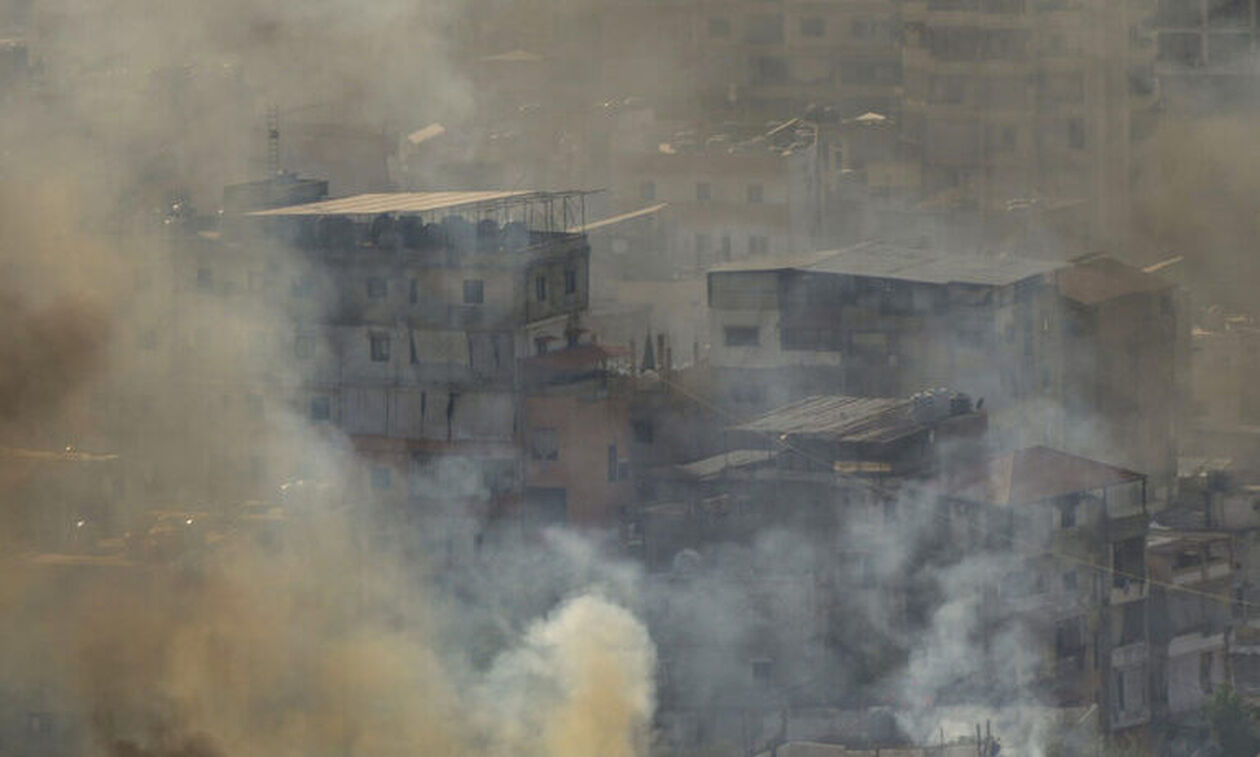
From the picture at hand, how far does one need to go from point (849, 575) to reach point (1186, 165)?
19706 mm

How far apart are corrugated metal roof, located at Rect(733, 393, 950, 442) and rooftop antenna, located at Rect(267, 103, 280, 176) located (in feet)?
30.4

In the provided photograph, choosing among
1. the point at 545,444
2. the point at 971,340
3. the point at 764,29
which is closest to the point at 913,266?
the point at 971,340

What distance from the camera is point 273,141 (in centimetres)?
4362

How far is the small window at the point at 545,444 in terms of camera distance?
109 ft

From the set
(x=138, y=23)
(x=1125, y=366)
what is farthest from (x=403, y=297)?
(x=138, y=23)

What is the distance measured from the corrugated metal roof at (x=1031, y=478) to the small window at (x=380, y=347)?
714cm

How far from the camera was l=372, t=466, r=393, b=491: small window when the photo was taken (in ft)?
110

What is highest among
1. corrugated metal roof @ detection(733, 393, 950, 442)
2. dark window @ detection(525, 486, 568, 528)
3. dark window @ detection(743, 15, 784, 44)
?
dark window @ detection(743, 15, 784, 44)

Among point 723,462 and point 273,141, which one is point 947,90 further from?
point 723,462

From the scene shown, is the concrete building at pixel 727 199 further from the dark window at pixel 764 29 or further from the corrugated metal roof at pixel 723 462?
the corrugated metal roof at pixel 723 462

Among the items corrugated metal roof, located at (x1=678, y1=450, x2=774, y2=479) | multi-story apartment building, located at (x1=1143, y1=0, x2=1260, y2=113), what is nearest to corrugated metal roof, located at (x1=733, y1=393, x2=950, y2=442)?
corrugated metal roof, located at (x1=678, y1=450, x2=774, y2=479)

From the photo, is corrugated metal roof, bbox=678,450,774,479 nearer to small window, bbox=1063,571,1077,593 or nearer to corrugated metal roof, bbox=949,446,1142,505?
corrugated metal roof, bbox=949,446,1142,505

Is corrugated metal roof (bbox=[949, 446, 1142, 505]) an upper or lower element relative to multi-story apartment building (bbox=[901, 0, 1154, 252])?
lower

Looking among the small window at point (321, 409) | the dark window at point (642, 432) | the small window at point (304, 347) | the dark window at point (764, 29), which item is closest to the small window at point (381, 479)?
the small window at point (321, 409)
